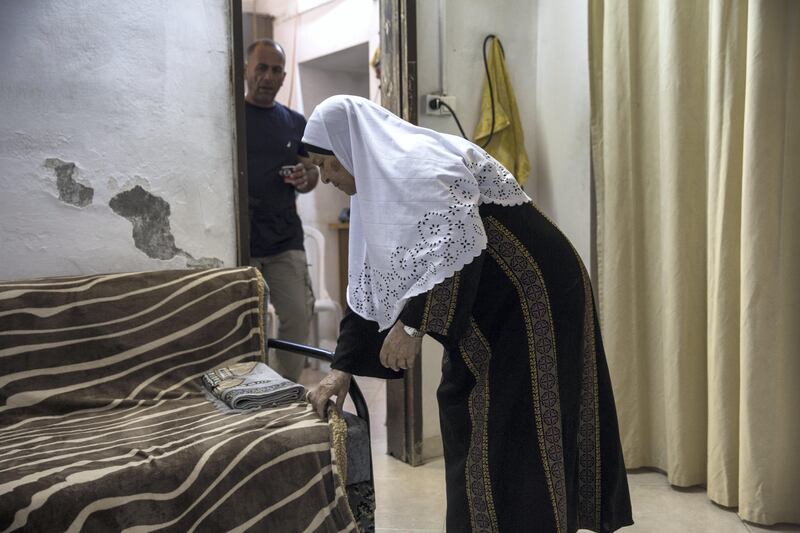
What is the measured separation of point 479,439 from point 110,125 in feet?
5.31

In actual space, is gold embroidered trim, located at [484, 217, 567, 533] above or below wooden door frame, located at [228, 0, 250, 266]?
below

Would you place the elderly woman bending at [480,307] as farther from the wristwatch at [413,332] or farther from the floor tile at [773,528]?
the floor tile at [773,528]

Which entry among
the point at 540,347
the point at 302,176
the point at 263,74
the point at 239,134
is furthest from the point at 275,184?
the point at 540,347

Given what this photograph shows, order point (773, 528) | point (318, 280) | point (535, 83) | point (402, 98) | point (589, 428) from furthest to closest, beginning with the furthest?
point (318, 280) → point (535, 83) → point (402, 98) → point (773, 528) → point (589, 428)

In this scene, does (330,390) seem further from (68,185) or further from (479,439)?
(68,185)

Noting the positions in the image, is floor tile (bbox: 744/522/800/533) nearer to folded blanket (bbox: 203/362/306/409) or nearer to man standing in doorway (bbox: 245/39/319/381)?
folded blanket (bbox: 203/362/306/409)

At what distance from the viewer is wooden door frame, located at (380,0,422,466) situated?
2.94 m

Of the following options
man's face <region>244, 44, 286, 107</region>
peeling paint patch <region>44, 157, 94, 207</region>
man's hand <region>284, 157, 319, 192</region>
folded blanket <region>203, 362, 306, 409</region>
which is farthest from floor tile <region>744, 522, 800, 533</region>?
man's face <region>244, 44, 286, 107</region>

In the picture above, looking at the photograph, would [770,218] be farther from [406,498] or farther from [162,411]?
[162,411]

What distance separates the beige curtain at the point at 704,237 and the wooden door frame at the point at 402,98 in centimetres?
70

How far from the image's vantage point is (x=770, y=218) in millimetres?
2271

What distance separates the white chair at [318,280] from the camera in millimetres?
4812

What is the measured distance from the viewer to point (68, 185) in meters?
2.38

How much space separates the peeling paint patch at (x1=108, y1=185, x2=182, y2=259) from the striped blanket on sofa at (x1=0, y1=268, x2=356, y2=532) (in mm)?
173
